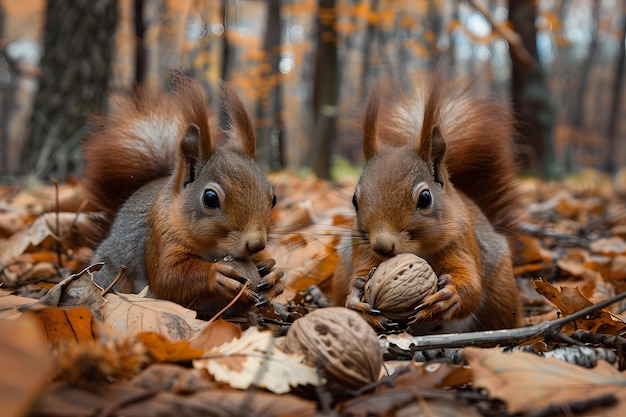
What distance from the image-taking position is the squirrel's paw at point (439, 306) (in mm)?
1369

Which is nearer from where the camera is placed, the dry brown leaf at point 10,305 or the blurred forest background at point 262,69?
the dry brown leaf at point 10,305

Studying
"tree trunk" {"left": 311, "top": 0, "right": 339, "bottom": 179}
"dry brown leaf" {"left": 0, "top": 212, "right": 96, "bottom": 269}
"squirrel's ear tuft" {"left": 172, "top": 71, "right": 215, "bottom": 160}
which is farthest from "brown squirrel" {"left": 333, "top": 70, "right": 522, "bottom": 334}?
"tree trunk" {"left": 311, "top": 0, "right": 339, "bottom": 179}

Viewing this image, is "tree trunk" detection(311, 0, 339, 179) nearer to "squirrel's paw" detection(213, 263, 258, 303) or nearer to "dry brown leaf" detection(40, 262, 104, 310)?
"squirrel's paw" detection(213, 263, 258, 303)

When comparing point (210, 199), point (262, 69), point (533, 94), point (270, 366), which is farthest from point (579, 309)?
point (262, 69)

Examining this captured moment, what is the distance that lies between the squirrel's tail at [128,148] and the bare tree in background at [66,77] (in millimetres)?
1837

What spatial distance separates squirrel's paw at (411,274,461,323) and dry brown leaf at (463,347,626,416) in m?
0.35

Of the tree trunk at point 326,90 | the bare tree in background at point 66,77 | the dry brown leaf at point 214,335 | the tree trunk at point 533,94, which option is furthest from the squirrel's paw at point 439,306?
the tree trunk at point 533,94

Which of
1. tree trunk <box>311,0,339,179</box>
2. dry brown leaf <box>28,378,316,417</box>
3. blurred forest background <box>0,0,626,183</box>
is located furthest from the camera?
tree trunk <box>311,0,339,179</box>

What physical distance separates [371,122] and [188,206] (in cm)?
62

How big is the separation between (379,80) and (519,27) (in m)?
5.49

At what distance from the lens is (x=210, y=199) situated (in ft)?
5.05

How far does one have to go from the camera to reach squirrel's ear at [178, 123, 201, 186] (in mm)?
1632

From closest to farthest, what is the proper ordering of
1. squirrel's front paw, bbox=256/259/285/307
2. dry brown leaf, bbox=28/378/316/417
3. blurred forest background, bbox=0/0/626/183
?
dry brown leaf, bbox=28/378/316/417 → squirrel's front paw, bbox=256/259/285/307 → blurred forest background, bbox=0/0/626/183

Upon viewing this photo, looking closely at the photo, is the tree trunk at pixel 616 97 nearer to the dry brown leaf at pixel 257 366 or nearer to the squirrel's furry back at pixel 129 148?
the squirrel's furry back at pixel 129 148
